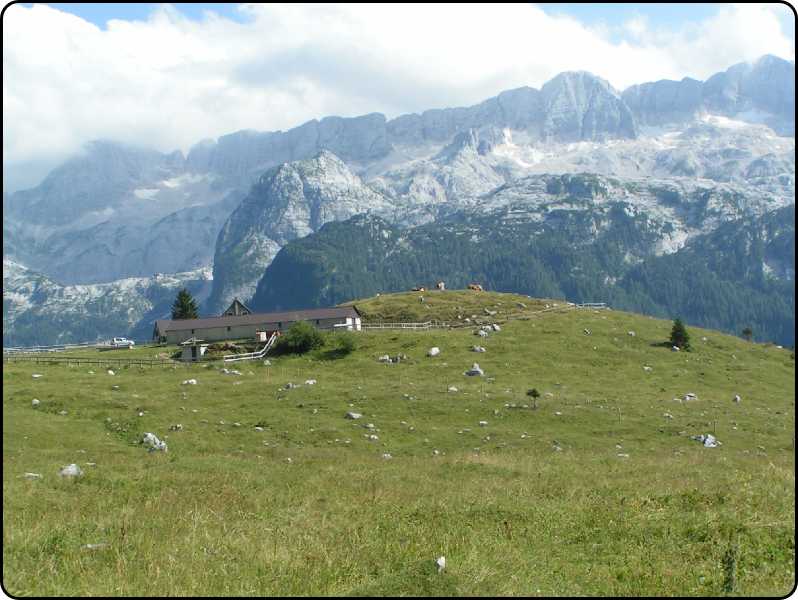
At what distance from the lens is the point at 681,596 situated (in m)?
12.6

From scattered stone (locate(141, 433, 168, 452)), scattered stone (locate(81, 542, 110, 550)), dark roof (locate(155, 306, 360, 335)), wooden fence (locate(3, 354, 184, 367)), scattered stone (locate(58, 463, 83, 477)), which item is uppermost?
scattered stone (locate(81, 542, 110, 550))

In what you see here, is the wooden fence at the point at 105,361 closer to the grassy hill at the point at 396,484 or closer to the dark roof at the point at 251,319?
the grassy hill at the point at 396,484

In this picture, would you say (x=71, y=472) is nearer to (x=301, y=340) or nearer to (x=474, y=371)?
(x=474, y=371)

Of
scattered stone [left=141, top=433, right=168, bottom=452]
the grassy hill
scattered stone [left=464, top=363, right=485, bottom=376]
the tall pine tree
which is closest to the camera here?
the grassy hill

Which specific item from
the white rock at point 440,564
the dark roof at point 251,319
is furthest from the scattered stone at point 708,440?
the dark roof at point 251,319

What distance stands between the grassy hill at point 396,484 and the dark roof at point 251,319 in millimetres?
33714

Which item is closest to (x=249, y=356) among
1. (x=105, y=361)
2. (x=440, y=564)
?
(x=105, y=361)

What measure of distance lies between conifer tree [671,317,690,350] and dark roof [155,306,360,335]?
4769 centimetres

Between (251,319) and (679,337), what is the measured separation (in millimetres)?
63524

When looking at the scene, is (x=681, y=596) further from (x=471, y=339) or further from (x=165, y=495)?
(x=471, y=339)

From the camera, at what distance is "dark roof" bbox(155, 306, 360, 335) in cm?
10294

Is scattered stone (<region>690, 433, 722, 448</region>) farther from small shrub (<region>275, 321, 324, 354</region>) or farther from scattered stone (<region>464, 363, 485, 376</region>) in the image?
small shrub (<region>275, 321, 324, 354</region>)

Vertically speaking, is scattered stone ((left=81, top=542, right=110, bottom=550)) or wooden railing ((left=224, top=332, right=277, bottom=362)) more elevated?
scattered stone ((left=81, top=542, right=110, bottom=550))

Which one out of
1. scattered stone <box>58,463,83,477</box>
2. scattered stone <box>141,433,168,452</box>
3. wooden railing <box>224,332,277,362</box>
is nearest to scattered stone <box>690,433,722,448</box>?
scattered stone <box>141,433,168,452</box>
